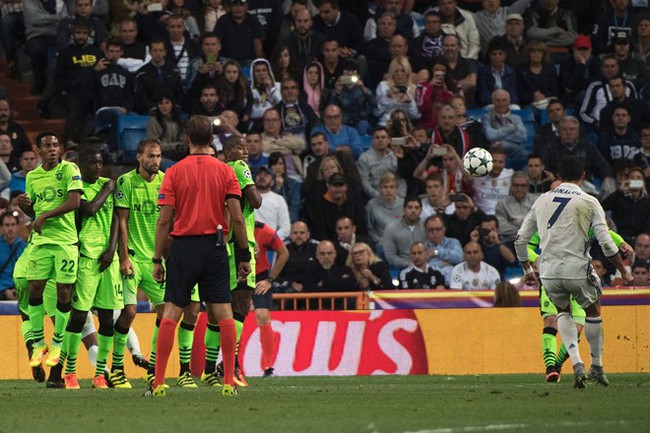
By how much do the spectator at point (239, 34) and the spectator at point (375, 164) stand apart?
3160 millimetres

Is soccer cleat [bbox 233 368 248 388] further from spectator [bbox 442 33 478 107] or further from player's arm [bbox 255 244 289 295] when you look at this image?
spectator [bbox 442 33 478 107]

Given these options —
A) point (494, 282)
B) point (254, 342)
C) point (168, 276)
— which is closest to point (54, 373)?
point (168, 276)

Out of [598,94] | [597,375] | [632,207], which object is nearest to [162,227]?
[597,375]

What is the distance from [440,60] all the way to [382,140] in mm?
2401

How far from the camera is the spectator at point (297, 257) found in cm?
2022

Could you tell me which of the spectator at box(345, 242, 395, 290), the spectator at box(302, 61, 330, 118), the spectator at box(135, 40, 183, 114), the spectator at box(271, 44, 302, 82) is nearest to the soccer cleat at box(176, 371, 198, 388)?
the spectator at box(345, 242, 395, 290)

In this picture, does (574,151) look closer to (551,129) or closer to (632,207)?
(551,129)

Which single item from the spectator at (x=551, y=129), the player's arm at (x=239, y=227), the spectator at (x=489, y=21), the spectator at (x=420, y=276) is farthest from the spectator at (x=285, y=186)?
the player's arm at (x=239, y=227)

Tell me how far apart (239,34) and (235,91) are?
5.63 feet

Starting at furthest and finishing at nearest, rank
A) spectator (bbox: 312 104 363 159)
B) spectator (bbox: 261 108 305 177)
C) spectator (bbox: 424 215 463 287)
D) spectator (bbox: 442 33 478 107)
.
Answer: spectator (bbox: 442 33 478 107) → spectator (bbox: 312 104 363 159) → spectator (bbox: 261 108 305 177) → spectator (bbox: 424 215 463 287)

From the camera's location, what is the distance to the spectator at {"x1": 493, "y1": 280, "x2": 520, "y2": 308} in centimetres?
1917

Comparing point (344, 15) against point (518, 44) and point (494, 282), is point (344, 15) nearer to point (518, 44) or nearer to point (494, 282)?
point (518, 44)

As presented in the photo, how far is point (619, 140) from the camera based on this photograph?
24141 millimetres

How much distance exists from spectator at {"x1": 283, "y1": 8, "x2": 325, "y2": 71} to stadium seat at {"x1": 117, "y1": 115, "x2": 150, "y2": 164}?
10.6 feet
